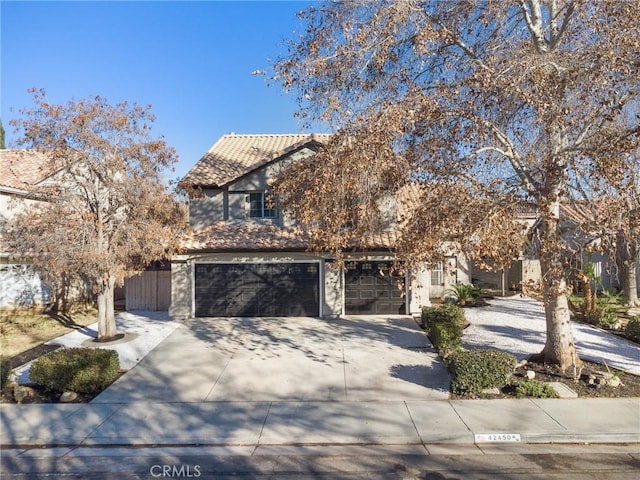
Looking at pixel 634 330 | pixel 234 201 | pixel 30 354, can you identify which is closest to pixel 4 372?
pixel 30 354

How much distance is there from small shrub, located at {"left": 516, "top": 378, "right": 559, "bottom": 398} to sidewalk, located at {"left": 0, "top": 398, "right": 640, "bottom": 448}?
176mm

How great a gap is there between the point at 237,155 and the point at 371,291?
27.7ft

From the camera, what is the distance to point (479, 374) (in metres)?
7.73

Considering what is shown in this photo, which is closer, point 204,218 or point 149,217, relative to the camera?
point 149,217

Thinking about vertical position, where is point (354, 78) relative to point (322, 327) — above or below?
above

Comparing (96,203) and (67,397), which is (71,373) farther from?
(96,203)

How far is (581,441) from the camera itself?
6137 millimetres

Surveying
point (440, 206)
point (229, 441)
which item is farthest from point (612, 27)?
point (229, 441)

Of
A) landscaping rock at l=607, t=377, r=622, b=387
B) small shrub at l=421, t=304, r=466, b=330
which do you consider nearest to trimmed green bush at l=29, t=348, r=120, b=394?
small shrub at l=421, t=304, r=466, b=330

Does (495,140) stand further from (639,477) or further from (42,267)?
(42,267)

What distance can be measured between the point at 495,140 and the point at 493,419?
5606 mm

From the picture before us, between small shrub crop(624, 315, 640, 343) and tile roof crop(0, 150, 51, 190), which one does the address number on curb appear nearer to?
small shrub crop(624, 315, 640, 343)

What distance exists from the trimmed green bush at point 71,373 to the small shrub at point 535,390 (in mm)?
8158

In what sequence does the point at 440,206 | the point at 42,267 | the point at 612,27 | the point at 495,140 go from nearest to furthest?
the point at 612,27
the point at 440,206
the point at 495,140
the point at 42,267
